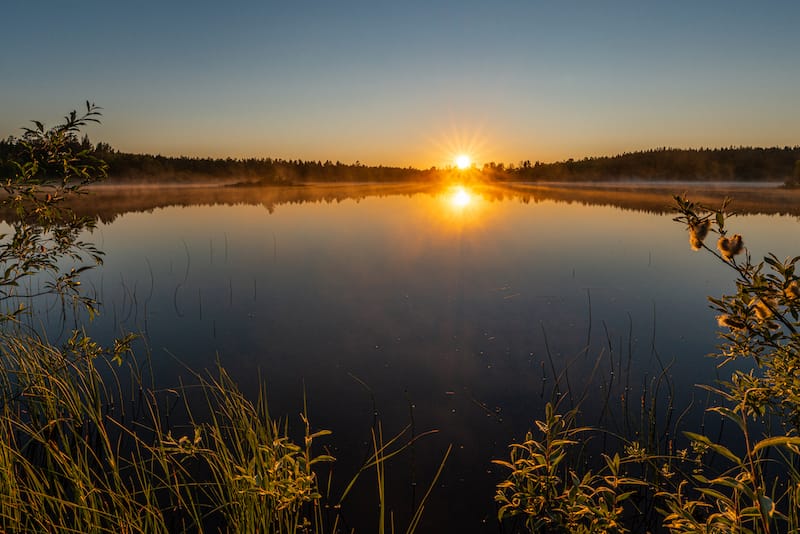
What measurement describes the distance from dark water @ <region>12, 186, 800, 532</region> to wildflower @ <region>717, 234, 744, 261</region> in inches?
173

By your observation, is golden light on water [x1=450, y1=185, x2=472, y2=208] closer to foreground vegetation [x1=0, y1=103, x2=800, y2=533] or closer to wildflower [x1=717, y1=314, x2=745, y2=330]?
foreground vegetation [x1=0, y1=103, x2=800, y2=533]

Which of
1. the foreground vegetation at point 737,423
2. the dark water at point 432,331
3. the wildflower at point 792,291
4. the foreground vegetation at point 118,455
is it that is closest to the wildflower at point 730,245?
the foreground vegetation at point 737,423

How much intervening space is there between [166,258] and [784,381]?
24.3m

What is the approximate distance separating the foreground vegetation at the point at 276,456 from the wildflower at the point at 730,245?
0.01 metres

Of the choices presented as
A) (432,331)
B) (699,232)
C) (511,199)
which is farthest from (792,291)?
(511,199)

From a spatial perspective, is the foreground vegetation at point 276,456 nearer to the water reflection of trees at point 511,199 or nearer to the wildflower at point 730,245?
the wildflower at point 730,245

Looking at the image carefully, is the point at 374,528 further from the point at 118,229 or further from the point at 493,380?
the point at 118,229

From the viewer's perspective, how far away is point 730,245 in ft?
9.53

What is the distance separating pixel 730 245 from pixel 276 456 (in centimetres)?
521

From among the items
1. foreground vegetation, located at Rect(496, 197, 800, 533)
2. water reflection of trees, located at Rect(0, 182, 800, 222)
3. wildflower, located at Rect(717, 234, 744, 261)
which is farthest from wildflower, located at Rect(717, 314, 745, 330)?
water reflection of trees, located at Rect(0, 182, 800, 222)

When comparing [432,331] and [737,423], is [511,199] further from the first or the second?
[737,423]

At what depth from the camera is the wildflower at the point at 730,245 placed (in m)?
2.85

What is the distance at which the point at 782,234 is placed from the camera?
2938 cm

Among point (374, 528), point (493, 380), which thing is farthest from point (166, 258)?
point (374, 528)
